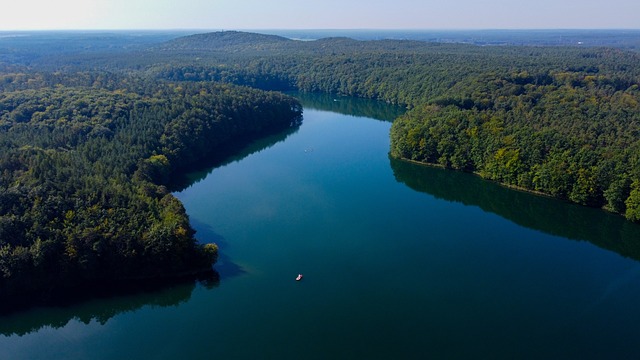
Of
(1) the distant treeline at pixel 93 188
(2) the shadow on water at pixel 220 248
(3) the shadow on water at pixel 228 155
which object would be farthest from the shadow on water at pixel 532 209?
(1) the distant treeline at pixel 93 188

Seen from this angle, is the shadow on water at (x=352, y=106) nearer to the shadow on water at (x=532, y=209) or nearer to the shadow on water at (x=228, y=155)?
the shadow on water at (x=228, y=155)

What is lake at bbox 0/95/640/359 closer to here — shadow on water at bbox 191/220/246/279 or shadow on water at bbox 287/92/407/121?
shadow on water at bbox 191/220/246/279

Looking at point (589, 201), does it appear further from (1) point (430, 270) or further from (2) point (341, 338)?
(2) point (341, 338)

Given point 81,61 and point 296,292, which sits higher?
point 81,61

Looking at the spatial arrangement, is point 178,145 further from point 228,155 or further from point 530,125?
point 530,125

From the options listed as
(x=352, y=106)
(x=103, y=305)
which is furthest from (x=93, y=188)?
(x=352, y=106)

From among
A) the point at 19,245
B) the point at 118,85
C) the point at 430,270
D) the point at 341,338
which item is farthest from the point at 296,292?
the point at 118,85
